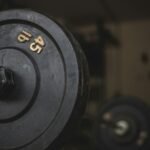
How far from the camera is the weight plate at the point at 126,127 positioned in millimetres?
1764

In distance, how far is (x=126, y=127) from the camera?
1.77 metres

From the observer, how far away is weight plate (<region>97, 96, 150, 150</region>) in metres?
1.76

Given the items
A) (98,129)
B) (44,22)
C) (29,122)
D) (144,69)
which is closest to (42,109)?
(29,122)

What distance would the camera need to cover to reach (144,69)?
399 cm

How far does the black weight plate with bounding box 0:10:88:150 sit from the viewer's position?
→ 76 cm

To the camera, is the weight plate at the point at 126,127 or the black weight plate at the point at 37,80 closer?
the black weight plate at the point at 37,80

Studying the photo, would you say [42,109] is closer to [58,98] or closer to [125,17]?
[58,98]

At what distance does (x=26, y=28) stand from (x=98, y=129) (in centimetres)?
112

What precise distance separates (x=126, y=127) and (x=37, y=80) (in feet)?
3.49

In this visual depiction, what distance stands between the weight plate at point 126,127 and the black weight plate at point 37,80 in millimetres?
951

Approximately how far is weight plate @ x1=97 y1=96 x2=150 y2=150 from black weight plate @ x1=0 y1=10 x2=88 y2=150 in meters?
0.95

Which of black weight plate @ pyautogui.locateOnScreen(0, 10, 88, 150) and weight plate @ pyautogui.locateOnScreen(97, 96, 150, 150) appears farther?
weight plate @ pyautogui.locateOnScreen(97, 96, 150, 150)

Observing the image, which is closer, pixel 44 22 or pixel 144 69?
pixel 44 22

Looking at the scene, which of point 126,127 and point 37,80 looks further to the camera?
point 126,127
